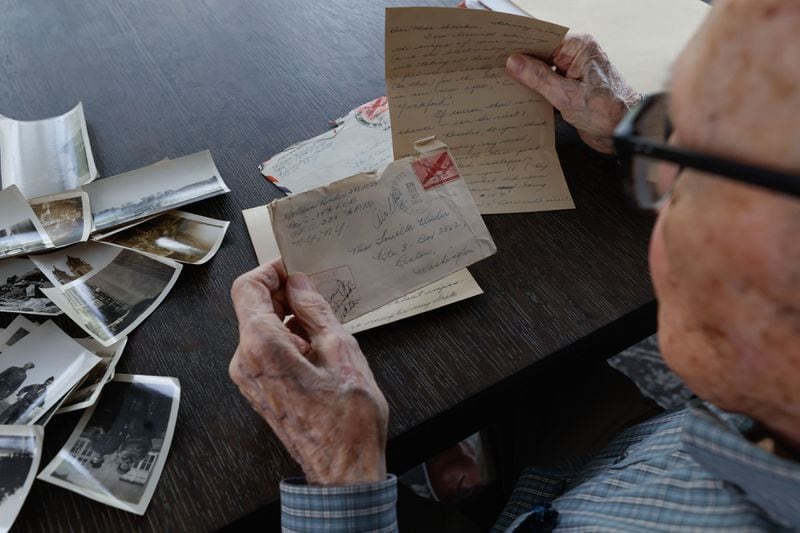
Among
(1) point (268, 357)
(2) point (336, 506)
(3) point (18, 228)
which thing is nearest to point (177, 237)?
(3) point (18, 228)

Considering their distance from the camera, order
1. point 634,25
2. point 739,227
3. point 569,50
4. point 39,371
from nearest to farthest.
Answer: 1. point 739,227
2. point 39,371
3. point 569,50
4. point 634,25

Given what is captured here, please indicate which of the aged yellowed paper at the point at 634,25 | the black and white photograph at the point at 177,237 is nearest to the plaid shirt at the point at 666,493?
the black and white photograph at the point at 177,237

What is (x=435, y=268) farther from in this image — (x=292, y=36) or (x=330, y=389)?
(x=292, y=36)

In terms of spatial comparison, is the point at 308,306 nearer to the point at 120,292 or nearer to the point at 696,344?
the point at 120,292

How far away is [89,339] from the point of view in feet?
2.55

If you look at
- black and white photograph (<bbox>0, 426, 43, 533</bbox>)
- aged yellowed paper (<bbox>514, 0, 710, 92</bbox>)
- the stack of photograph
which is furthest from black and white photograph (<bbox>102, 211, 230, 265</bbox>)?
aged yellowed paper (<bbox>514, 0, 710, 92</bbox>)

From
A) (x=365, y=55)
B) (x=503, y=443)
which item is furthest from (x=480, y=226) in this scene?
(x=365, y=55)

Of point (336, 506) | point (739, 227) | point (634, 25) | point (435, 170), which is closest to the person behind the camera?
point (739, 227)

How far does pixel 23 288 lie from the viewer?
83 centimetres

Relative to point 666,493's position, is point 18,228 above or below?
below

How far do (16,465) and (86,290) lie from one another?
0.76 feet

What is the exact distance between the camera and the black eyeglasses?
42cm

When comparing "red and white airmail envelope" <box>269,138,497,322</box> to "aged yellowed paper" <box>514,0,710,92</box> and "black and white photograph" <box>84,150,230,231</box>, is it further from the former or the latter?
"aged yellowed paper" <box>514,0,710,92</box>

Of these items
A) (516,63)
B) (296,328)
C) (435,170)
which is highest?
(516,63)
